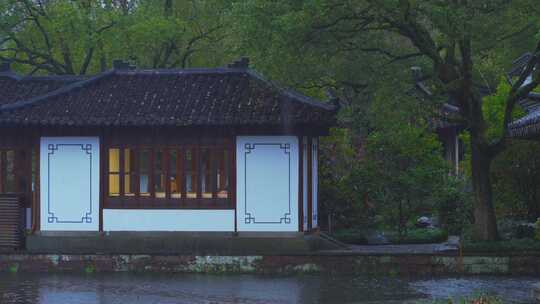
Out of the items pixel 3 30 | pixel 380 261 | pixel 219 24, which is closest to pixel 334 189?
pixel 380 261

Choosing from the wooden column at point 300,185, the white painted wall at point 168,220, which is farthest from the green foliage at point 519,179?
the white painted wall at point 168,220

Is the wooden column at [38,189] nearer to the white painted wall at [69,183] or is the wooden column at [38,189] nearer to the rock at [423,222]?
the white painted wall at [69,183]

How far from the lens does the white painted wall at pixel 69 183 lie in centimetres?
2516

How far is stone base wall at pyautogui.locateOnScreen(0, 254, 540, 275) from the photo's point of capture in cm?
2216

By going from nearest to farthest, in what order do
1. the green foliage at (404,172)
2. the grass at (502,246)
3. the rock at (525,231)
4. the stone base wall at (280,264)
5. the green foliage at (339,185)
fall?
the stone base wall at (280,264), the grass at (502,246), the rock at (525,231), the green foliage at (404,172), the green foliage at (339,185)

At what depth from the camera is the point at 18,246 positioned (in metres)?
25.1

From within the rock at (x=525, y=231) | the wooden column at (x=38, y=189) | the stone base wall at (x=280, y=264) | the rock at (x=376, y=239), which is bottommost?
the stone base wall at (x=280, y=264)

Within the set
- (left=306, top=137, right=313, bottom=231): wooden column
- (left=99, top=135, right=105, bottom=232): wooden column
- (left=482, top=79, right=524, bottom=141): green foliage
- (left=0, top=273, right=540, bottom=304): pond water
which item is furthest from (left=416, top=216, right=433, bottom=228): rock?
(left=99, top=135, right=105, bottom=232): wooden column

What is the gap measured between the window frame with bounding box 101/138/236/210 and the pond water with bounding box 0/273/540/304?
2.74 metres

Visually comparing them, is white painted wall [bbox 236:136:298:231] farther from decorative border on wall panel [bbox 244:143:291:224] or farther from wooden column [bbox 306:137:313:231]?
wooden column [bbox 306:137:313:231]

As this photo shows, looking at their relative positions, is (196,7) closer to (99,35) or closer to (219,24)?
(219,24)

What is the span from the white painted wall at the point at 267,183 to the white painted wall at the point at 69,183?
3.90m

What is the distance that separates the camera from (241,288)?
20.1m

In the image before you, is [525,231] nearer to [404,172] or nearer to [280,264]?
[404,172]
